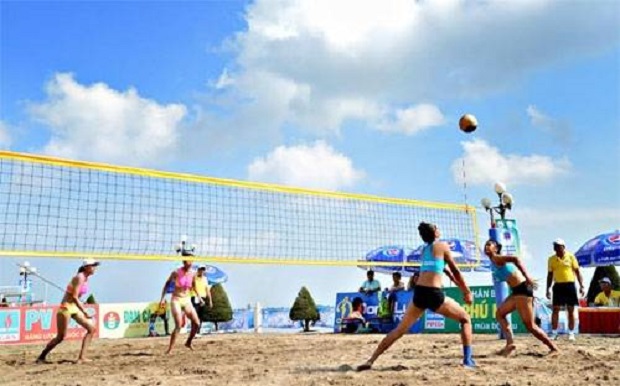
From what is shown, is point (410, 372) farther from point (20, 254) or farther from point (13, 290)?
point (13, 290)

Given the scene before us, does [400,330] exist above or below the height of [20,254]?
below

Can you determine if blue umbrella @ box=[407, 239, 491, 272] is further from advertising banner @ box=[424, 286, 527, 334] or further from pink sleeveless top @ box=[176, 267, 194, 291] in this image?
pink sleeveless top @ box=[176, 267, 194, 291]

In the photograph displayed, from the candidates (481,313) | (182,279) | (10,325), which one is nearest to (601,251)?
(481,313)

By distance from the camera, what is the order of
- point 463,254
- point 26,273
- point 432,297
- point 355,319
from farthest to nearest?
point 26,273
point 463,254
point 355,319
point 432,297

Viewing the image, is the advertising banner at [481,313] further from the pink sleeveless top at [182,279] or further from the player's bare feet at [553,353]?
the pink sleeveless top at [182,279]

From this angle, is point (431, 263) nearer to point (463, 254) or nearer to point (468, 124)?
point (468, 124)

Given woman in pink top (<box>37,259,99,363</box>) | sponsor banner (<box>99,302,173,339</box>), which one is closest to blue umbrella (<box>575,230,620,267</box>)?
sponsor banner (<box>99,302,173,339</box>)

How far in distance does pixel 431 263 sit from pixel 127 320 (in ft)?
49.3

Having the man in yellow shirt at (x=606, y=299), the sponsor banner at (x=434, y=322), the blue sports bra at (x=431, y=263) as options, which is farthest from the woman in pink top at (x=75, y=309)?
the man in yellow shirt at (x=606, y=299)

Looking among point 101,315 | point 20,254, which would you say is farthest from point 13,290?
point 20,254

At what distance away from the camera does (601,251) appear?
18156mm

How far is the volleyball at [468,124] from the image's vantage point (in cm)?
1101

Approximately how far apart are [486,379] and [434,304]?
90 cm

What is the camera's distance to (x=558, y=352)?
7.71 metres
